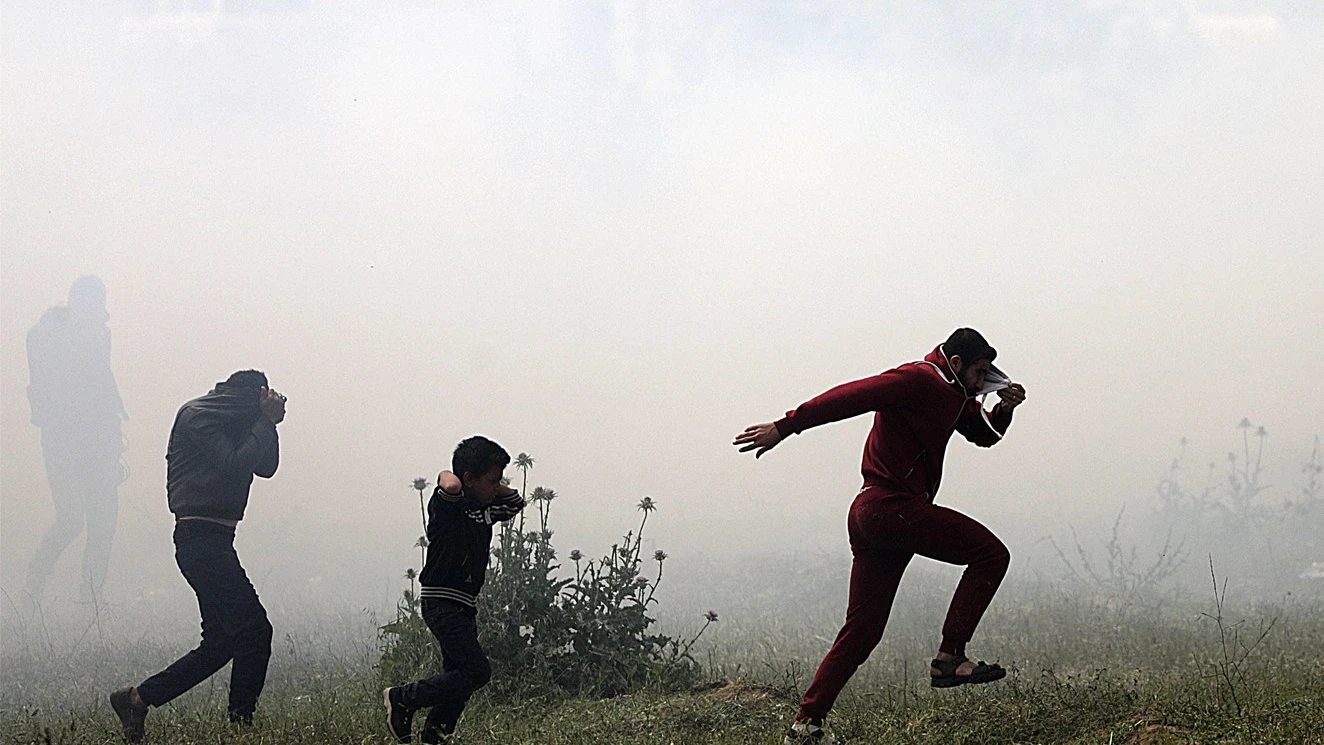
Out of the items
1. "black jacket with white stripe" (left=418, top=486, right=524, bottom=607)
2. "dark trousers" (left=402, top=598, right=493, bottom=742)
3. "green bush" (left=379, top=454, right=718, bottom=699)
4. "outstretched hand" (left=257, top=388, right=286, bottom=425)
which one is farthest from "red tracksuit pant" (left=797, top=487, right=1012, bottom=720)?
"outstretched hand" (left=257, top=388, right=286, bottom=425)

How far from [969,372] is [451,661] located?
3160mm

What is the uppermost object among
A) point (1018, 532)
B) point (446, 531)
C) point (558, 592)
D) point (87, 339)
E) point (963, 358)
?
point (87, 339)

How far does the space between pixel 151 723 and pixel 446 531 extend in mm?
2712

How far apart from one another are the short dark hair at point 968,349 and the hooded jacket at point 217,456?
433 centimetres

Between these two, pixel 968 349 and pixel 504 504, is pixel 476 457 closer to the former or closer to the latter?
pixel 504 504

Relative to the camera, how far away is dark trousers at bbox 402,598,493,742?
6.09 m

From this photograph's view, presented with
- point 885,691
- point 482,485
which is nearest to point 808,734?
point 885,691

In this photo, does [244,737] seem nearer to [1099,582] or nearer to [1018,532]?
[1099,582]

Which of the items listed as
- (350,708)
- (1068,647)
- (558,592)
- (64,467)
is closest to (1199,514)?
(1068,647)

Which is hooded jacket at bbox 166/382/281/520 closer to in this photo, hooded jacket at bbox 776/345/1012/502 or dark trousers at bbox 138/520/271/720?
dark trousers at bbox 138/520/271/720

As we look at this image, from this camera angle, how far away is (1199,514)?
2173 centimetres

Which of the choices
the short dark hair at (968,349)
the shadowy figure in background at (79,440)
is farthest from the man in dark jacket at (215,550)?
the shadowy figure in background at (79,440)

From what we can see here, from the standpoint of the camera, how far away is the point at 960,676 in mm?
5492

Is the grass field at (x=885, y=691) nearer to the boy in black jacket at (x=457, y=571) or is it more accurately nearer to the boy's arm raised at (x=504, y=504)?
the boy in black jacket at (x=457, y=571)
